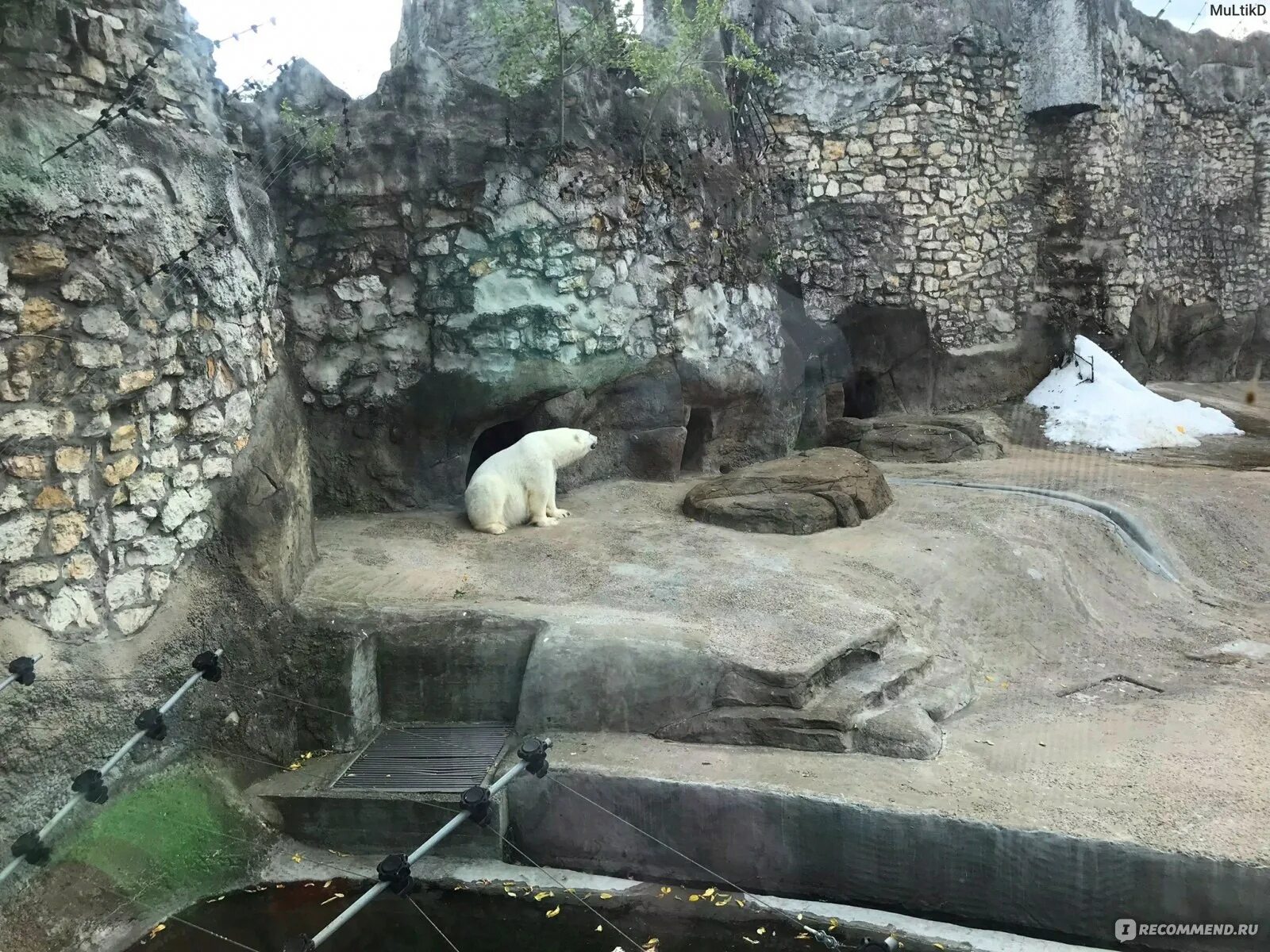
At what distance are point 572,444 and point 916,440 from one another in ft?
13.5

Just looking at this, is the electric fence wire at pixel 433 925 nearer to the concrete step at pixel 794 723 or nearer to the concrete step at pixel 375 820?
the concrete step at pixel 375 820

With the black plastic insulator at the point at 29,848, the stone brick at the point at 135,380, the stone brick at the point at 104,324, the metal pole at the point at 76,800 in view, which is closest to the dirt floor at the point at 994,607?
the metal pole at the point at 76,800

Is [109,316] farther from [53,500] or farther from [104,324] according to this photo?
[53,500]

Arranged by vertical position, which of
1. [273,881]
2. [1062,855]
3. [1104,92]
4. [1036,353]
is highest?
[1104,92]

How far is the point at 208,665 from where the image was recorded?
13.6 ft

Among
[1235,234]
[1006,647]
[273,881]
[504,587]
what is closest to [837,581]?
[1006,647]

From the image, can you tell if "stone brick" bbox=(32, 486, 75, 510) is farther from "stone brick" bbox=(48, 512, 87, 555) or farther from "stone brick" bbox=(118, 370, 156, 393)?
"stone brick" bbox=(118, 370, 156, 393)

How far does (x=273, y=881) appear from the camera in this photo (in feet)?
13.8

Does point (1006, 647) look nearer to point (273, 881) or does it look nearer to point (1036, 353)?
point (273, 881)

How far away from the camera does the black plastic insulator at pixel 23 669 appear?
11.4 feet

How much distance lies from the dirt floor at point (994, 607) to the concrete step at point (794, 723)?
8 cm

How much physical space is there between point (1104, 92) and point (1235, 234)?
13.8ft

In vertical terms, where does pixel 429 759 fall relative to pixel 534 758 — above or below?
below

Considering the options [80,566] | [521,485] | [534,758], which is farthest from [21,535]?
[521,485]
